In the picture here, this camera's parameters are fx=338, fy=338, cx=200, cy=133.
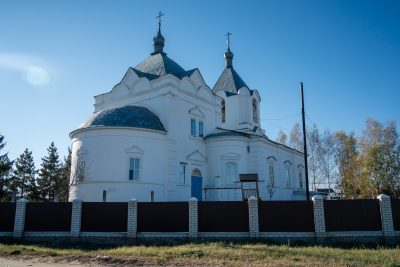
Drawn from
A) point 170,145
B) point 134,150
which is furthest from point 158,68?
point 134,150

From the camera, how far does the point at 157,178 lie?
808 inches

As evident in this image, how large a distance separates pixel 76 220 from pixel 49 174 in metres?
27.3

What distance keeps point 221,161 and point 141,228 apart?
11387 mm

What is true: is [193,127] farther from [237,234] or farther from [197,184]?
[237,234]

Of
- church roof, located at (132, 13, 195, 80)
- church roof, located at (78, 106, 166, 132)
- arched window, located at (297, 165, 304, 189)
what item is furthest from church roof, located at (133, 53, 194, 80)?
arched window, located at (297, 165, 304, 189)

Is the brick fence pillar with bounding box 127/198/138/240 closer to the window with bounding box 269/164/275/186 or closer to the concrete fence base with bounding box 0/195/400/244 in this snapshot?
the concrete fence base with bounding box 0/195/400/244

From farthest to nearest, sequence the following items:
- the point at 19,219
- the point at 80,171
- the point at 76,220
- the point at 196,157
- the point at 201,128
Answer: the point at 201,128 → the point at 196,157 → the point at 80,171 → the point at 19,219 → the point at 76,220

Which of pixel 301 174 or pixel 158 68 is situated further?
pixel 301 174

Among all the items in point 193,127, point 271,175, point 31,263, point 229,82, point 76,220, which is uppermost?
point 229,82

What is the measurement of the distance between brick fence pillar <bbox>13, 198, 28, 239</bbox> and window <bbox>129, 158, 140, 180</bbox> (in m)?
6.45

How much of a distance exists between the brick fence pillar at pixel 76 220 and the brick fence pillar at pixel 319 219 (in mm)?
9534

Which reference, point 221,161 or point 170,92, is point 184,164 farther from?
point 170,92

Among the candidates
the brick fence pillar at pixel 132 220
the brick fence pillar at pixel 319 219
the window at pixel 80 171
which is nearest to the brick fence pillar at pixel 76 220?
the brick fence pillar at pixel 132 220

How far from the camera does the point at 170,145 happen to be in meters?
21.6
